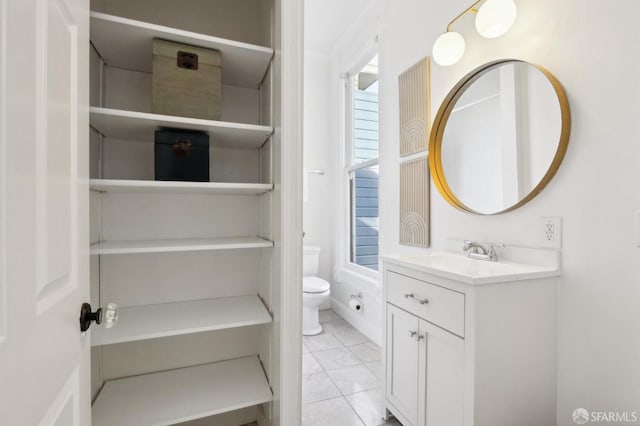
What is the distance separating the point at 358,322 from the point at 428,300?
1728 mm

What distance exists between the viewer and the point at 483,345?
1136 millimetres

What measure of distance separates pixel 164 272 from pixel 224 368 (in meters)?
0.56

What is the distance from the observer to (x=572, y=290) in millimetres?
1224

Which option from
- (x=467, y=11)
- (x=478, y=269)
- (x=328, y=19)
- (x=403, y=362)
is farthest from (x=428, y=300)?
(x=328, y=19)

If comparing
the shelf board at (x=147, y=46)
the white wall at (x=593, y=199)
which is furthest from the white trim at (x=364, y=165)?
the shelf board at (x=147, y=46)

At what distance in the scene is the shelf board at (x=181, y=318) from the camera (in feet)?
3.73

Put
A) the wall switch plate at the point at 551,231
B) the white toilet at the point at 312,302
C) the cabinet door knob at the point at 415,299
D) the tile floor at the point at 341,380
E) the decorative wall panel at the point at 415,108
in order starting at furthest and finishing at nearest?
the white toilet at the point at 312,302 → the decorative wall panel at the point at 415,108 → the tile floor at the point at 341,380 → the cabinet door knob at the point at 415,299 → the wall switch plate at the point at 551,231

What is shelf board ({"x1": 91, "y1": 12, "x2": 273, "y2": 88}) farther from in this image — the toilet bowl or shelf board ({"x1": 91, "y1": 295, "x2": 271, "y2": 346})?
the toilet bowl

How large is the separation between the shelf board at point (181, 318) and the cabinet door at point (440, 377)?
0.72 metres

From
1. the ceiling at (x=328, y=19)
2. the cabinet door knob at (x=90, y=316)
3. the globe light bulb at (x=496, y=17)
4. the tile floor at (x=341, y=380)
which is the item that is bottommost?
the tile floor at (x=341, y=380)

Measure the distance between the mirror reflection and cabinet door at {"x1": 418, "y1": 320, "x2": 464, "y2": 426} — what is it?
27.3 inches

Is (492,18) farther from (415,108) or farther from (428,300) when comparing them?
(428,300)
